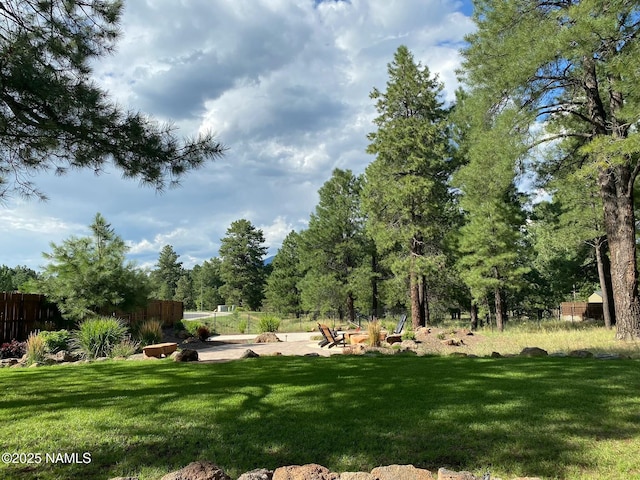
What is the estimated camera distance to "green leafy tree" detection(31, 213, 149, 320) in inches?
467

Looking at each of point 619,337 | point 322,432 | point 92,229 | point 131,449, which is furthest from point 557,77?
point 92,229

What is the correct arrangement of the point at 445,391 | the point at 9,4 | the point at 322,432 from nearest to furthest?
the point at 322,432 → the point at 445,391 → the point at 9,4

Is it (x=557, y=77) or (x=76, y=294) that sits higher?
(x=557, y=77)

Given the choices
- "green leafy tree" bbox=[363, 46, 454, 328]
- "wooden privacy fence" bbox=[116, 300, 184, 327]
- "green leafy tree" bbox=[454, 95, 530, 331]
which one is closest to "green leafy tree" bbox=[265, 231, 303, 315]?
"wooden privacy fence" bbox=[116, 300, 184, 327]

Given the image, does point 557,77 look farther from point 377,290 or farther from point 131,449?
point 377,290

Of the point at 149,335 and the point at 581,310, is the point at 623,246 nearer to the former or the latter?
the point at 149,335

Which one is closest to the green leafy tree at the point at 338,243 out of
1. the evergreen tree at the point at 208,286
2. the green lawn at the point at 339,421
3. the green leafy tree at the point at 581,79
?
the green leafy tree at the point at 581,79

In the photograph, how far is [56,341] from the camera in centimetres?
995

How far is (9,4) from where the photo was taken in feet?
17.1

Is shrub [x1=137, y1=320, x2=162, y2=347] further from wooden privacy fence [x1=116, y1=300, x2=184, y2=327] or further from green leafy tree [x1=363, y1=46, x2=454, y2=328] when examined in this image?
green leafy tree [x1=363, y1=46, x2=454, y2=328]

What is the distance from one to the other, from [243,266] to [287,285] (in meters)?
16.6

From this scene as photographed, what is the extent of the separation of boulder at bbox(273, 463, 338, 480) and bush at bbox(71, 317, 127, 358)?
8603 mm

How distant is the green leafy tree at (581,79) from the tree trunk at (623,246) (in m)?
0.02

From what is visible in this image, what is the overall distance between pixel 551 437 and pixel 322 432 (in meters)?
1.81
